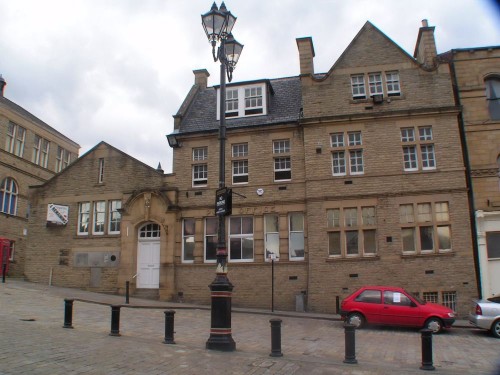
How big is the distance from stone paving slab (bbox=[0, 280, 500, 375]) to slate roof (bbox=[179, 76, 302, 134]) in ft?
34.3

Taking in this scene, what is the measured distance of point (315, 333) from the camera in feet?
48.2

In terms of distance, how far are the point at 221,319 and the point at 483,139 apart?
16636mm

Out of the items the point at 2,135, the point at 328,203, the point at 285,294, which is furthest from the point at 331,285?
the point at 2,135

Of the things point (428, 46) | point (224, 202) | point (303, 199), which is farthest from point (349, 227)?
point (224, 202)

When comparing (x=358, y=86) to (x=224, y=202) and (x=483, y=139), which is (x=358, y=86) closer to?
(x=483, y=139)

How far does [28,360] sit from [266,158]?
1613cm

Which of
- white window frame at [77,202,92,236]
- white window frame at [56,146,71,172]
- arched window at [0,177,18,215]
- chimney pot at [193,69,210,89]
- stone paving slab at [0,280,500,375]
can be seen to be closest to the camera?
stone paving slab at [0,280,500,375]

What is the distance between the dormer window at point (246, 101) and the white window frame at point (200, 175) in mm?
2953

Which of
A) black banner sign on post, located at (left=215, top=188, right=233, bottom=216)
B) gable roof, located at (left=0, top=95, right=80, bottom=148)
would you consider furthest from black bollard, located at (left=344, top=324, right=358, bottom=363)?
gable roof, located at (left=0, top=95, right=80, bottom=148)

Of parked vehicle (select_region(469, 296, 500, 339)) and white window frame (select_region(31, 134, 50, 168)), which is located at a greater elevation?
white window frame (select_region(31, 134, 50, 168))

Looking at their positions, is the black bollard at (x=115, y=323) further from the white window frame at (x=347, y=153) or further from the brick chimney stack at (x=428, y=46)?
the brick chimney stack at (x=428, y=46)

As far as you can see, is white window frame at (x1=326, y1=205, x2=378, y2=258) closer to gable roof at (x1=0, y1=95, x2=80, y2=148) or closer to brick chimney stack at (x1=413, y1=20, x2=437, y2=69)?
brick chimney stack at (x1=413, y1=20, x2=437, y2=69)

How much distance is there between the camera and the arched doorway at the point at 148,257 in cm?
2366

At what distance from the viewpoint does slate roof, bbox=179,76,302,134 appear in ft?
78.9
